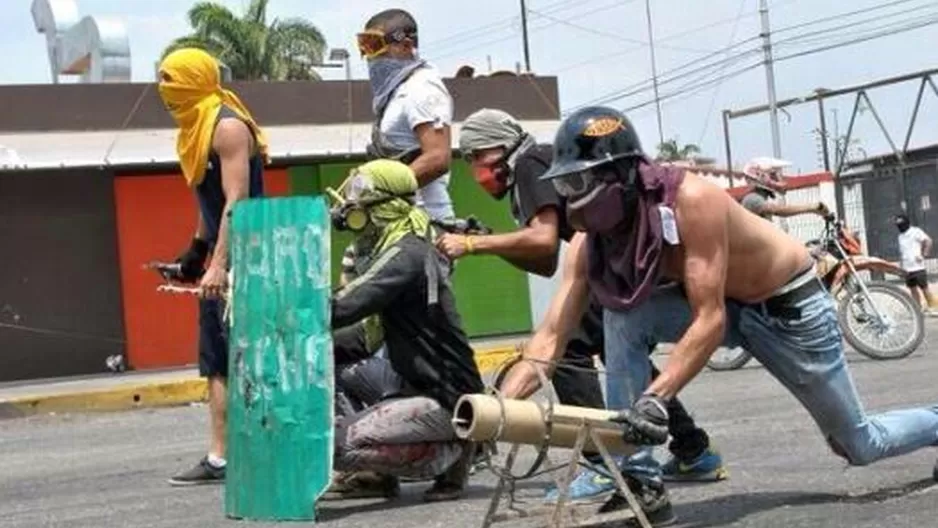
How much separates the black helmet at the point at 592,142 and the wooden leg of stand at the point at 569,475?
793 mm

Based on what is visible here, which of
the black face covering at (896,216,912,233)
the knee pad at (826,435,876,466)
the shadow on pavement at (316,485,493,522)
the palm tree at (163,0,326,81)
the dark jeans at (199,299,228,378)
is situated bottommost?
the shadow on pavement at (316,485,493,522)

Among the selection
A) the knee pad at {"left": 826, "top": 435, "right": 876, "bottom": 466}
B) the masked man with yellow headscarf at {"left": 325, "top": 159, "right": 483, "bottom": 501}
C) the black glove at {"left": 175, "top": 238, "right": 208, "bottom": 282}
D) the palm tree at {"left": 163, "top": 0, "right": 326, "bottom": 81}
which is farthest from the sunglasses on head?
the palm tree at {"left": 163, "top": 0, "right": 326, "bottom": 81}

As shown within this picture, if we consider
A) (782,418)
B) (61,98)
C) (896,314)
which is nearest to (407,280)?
(782,418)

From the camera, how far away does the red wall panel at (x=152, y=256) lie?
2102cm

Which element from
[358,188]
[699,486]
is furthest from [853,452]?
[358,188]

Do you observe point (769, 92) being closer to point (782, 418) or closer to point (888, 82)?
point (888, 82)

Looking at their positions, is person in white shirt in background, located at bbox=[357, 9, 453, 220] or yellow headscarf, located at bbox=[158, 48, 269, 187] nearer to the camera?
person in white shirt in background, located at bbox=[357, 9, 453, 220]

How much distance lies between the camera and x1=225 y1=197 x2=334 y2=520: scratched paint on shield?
5676mm

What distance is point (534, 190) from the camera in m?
5.98

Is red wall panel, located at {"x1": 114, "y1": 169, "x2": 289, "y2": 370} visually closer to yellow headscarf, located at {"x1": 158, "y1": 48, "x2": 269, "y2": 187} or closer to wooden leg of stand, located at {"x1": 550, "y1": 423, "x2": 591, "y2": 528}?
yellow headscarf, located at {"x1": 158, "y1": 48, "x2": 269, "y2": 187}

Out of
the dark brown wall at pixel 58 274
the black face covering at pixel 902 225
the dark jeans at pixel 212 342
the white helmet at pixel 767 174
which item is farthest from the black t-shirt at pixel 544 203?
the black face covering at pixel 902 225

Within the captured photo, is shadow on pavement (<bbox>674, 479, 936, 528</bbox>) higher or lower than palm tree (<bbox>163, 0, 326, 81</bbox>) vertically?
lower

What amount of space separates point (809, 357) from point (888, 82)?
2548cm

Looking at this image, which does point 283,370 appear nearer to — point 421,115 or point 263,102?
point 421,115
